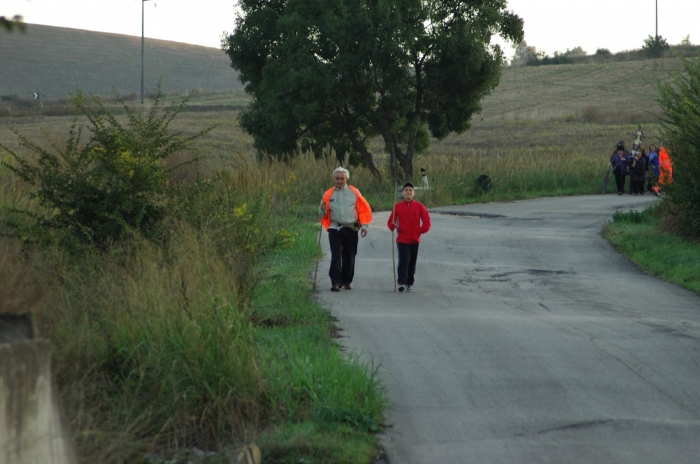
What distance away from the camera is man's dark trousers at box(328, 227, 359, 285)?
1404 cm

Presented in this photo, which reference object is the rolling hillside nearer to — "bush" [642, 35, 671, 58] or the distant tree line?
the distant tree line

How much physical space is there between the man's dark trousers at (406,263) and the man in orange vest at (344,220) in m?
0.64

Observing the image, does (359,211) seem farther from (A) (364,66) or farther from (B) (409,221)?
(A) (364,66)

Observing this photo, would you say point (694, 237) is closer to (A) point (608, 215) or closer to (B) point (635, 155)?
(A) point (608, 215)

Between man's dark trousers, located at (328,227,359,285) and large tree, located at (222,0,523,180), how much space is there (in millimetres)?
14767

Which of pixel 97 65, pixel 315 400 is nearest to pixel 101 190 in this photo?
pixel 315 400

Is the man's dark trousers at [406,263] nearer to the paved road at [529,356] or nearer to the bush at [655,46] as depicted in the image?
the paved road at [529,356]

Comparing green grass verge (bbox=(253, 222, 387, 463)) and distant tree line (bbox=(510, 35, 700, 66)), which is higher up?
distant tree line (bbox=(510, 35, 700, 66))

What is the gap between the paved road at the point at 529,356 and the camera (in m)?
6.54

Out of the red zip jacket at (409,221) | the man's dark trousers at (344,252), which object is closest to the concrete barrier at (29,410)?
the man's dark trousers at (344,252)

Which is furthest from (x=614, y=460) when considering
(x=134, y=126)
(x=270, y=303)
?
(x=134, y=126)

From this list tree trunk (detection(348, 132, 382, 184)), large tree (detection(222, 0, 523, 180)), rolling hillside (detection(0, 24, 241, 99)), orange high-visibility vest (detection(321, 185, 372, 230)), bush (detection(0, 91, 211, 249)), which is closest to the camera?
bush (detection(0, 91, 211, 249))

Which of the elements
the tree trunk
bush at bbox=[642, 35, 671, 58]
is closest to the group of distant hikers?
the tree trunk

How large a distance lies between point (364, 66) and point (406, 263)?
52.5ft
